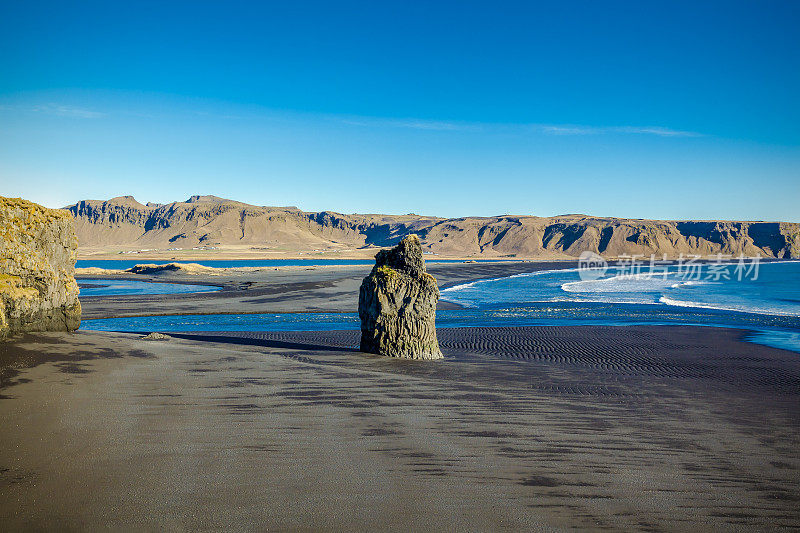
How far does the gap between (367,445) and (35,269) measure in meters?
10.4

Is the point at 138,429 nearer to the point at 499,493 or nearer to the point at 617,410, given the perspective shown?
the point at 499,493

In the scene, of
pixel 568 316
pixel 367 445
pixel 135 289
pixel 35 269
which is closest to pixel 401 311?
pixel 367 445

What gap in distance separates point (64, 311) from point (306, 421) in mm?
9254

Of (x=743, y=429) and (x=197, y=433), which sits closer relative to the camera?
(x=197, y=433)

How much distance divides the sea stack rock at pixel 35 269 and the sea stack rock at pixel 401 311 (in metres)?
7.66

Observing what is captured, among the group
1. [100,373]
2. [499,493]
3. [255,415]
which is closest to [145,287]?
[100,373]

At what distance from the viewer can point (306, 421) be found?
6.82 metres

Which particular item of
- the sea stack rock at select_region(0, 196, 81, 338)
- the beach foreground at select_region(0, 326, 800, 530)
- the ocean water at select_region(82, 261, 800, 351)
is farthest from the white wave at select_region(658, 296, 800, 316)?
the sea stack rock at select_region(0, 196, 81, 338)

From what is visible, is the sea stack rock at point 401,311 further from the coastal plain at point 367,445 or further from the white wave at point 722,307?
the white wave at point 722,307

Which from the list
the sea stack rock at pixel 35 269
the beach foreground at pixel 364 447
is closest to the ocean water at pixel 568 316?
the sea stack rock at pixel 35 269

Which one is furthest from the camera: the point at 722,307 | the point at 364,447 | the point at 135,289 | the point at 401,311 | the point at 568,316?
the point at 135,289

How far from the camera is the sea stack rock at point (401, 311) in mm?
13336

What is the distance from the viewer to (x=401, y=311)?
13500 millimetres

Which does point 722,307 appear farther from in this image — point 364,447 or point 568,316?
point 364,447
